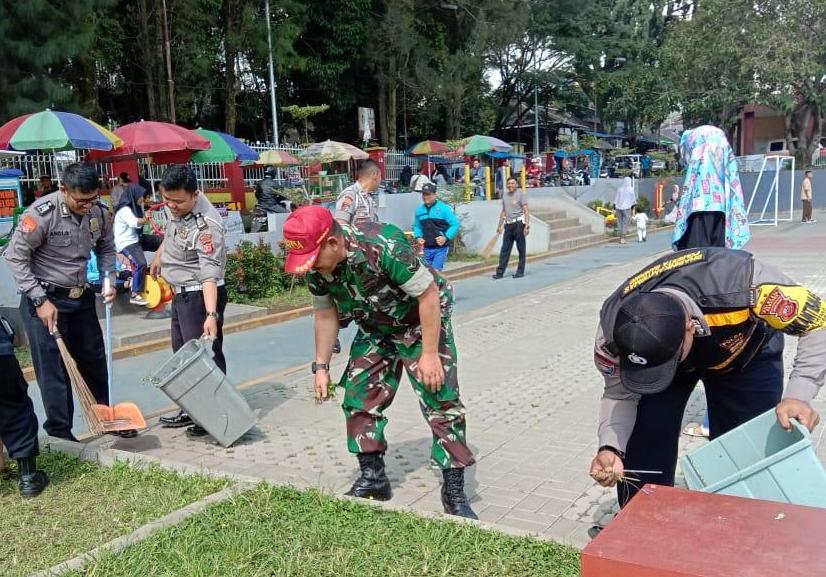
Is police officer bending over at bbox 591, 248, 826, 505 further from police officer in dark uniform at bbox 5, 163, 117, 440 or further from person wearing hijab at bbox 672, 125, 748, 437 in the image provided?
police officer in dark uniform at bbox 5, 163, 117, 440

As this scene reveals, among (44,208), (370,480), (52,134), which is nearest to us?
(370,480)

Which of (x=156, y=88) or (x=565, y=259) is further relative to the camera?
(x=156, y=88)

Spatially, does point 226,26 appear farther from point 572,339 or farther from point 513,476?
point 513,476

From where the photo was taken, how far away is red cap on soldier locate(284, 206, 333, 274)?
2.99 meters

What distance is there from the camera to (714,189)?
4875 mm

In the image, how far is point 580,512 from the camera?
3725mm

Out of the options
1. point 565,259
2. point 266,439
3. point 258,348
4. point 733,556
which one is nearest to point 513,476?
point 266,439

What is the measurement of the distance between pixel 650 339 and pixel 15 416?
3.28 m

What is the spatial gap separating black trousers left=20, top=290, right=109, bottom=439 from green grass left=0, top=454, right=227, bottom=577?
355 millimetres

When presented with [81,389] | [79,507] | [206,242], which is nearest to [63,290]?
[81,389]

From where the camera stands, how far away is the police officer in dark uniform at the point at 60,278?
445 cm

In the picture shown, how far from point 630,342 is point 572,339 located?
584 centimetres

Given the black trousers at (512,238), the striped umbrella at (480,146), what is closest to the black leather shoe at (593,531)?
the black trousers at (512,238)

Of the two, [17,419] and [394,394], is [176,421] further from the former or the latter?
[394,394]
